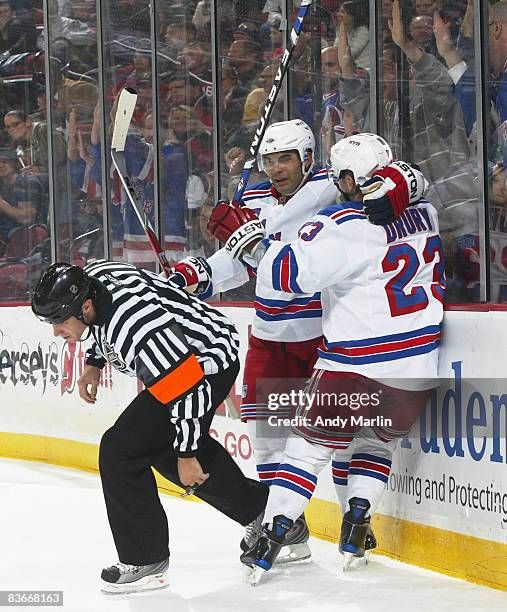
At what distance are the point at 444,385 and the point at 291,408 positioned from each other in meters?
0.52

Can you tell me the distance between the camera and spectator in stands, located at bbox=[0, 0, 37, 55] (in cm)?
737

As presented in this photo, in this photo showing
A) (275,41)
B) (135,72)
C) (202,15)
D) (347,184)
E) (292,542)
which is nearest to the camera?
(347,184)

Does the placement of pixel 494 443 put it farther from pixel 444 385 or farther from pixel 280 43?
pixel 280 43

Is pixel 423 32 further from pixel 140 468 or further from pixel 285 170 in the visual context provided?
pixel 140 468

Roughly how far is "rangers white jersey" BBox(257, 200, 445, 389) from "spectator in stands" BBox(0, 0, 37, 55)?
4.04 m

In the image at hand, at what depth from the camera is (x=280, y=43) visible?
5.26 metres

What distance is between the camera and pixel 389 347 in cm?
371

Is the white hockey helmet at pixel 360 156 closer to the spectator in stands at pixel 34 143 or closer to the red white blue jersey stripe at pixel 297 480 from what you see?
the red white blue jersey stripe at pixel 297 480

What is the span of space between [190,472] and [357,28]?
6.36ft

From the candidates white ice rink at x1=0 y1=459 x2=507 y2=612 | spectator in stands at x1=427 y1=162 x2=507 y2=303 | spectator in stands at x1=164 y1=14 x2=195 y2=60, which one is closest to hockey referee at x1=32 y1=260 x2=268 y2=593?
white ice rink at x1=0 y1=459 x2=507 y2=612

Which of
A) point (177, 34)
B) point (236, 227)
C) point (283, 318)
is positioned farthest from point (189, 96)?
point (236, 227)

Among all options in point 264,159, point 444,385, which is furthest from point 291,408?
point 264,159

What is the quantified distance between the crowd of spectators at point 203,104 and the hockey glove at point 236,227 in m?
0.67

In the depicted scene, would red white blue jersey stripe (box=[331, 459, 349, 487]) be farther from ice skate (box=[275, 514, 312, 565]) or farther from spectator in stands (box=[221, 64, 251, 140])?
spectator in stands (box=[221, 64, 251, 140])
